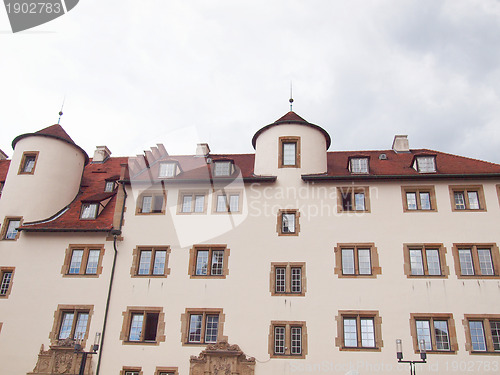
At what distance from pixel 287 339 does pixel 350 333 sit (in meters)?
2.99

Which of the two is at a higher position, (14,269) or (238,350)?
(14,269)

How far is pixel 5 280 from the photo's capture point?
26.5 meters

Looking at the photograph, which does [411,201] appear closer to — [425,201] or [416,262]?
[425,201]

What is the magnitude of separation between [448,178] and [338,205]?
19.5 feet

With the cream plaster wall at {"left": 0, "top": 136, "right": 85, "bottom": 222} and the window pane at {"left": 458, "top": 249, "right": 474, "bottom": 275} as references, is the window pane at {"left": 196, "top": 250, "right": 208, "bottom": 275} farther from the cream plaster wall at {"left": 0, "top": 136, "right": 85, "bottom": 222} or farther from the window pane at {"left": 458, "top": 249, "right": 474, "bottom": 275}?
the window pane at {"left": 458, "top": 249, "right": 474, "bottom": 275}

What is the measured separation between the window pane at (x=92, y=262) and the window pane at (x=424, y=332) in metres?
16.5

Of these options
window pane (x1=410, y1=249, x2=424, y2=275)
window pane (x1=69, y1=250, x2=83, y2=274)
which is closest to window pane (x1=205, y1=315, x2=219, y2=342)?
window pane (x1=69, y1=250, x2=83, y2=274)

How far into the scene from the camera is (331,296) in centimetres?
2391

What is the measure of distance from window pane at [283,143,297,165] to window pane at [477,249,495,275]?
10.6 m

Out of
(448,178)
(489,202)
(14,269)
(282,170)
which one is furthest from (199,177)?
(489,202)

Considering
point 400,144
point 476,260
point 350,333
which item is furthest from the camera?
point 400,144

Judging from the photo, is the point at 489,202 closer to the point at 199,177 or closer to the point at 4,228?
the point at 199,177

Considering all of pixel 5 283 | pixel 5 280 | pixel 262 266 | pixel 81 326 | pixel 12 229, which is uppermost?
pixel 12 229

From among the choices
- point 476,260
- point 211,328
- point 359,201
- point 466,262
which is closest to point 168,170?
point 211,328
